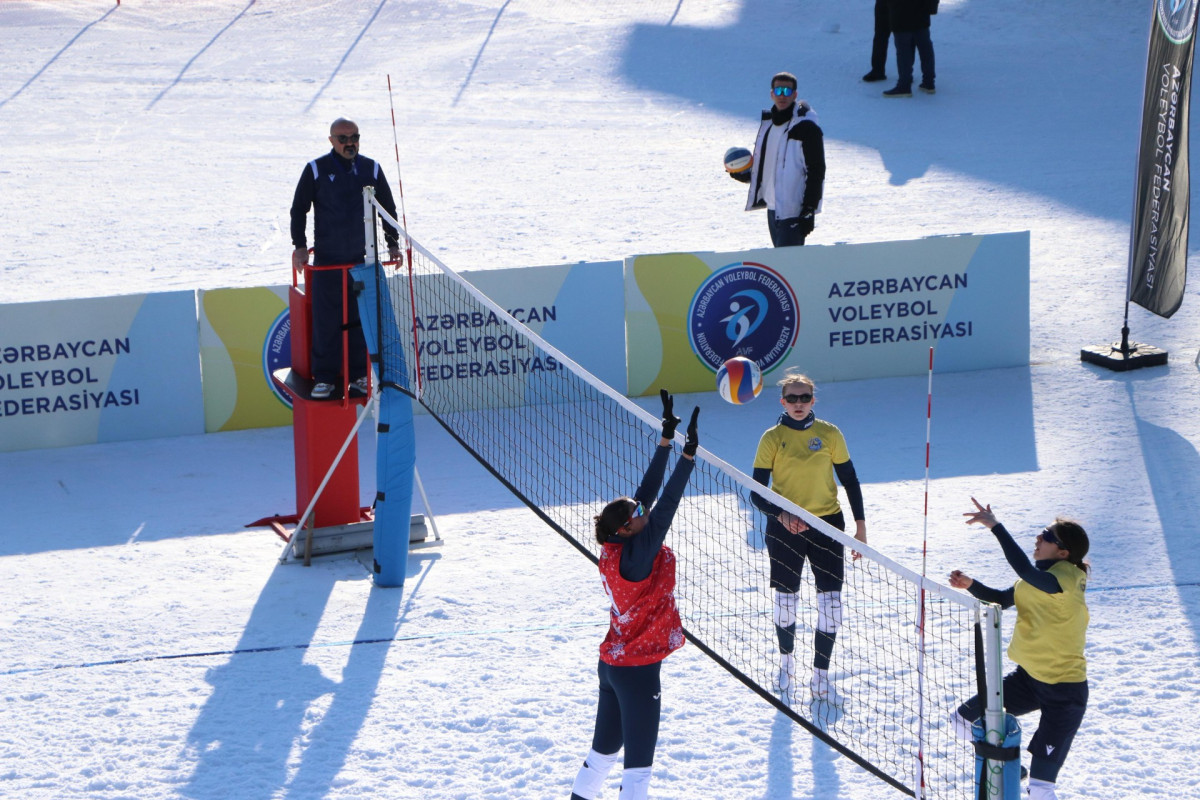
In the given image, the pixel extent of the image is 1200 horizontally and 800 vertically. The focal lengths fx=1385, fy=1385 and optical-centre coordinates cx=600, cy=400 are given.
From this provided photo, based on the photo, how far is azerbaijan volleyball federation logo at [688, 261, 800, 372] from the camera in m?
11.7

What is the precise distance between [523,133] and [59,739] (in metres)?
13.8

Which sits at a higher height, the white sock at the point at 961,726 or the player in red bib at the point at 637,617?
the player in red bib at the point at 637,617

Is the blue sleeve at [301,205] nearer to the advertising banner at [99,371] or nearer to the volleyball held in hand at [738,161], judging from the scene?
the advertising banner at [99,371]

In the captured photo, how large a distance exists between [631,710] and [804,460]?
5.96 ft

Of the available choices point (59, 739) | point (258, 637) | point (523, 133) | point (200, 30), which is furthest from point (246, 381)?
point (200, 30)

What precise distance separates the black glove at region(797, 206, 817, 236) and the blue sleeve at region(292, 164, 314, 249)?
5005 millimetres

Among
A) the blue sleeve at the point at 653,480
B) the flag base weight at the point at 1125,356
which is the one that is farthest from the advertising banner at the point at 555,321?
the blue sleeve at the point at 653,480

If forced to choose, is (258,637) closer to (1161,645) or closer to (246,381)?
(246,381)

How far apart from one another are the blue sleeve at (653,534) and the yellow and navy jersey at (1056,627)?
1.50 metres

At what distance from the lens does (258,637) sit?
7.91 meters

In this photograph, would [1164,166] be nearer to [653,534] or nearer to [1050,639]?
[1050,639]

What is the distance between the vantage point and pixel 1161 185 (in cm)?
1151

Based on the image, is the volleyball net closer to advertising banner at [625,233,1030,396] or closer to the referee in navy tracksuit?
the referee in navy tracksuit

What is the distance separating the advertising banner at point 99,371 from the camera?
34.8 feet
